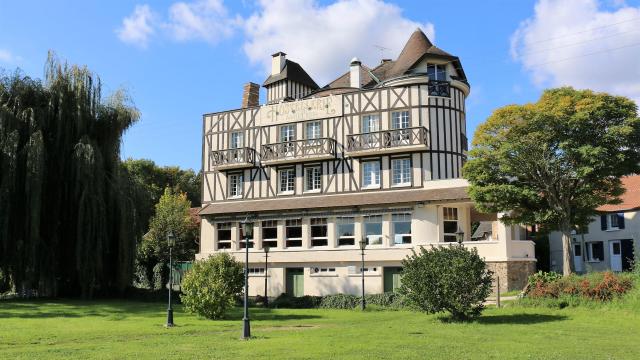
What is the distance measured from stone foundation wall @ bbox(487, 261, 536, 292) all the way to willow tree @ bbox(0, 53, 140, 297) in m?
17.2

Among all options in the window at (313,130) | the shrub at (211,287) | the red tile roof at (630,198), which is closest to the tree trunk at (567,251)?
the red tile roof at (630,198)

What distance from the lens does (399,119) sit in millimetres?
32031

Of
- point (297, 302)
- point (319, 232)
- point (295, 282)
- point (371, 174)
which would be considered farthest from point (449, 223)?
point (295, 282)

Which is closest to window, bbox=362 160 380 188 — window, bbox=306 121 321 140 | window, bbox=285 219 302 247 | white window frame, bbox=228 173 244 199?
window, bbox=306 121 321 140

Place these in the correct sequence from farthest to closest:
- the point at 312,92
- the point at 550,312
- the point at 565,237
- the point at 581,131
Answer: the point at 312,92, the point at 565,237, the point at 581,131, the point at 550,312

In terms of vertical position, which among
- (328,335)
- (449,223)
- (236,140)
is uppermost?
(236,140)

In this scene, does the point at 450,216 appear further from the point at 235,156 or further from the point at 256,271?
the point at 235,156

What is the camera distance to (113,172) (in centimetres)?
3009

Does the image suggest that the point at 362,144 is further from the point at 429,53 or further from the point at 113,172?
the point at 113,172

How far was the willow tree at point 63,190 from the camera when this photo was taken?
2661 cm

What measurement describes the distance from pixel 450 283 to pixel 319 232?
1557 cm

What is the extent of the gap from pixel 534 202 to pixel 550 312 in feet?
18.8

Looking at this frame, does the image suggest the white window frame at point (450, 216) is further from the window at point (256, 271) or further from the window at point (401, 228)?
the window at point (256, 271)

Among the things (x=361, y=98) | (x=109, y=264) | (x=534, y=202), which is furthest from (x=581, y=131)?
(x=109, y=264)
